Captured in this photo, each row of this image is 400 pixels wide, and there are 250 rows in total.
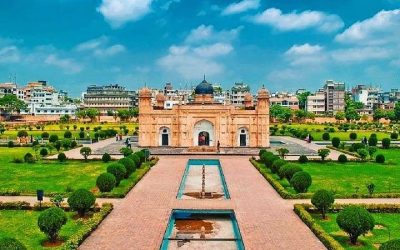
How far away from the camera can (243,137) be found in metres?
43.8

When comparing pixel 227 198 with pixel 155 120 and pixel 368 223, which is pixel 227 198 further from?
pixel 155 120

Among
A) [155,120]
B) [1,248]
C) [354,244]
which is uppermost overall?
[155,120]

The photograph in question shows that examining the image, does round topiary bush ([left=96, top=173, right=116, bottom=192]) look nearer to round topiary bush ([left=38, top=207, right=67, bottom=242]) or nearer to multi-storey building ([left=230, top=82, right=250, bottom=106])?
round topiary bush ([left=38, top=207, right=67, bottom=242])

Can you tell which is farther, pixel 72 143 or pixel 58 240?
pixel 72 143

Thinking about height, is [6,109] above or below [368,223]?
above

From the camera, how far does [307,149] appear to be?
4256cm

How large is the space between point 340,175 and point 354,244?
1377 centimetres

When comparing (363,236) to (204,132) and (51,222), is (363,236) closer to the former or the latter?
(51,222)

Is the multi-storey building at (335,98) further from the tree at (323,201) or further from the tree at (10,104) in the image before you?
the tree at (323,201)

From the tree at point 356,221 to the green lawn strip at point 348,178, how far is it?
6.28 metres

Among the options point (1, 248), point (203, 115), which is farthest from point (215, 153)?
point (1, 248)

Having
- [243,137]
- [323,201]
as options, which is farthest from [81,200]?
[243,137]

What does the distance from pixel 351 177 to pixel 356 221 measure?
1361 cm

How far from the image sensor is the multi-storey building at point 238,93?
123 meters
